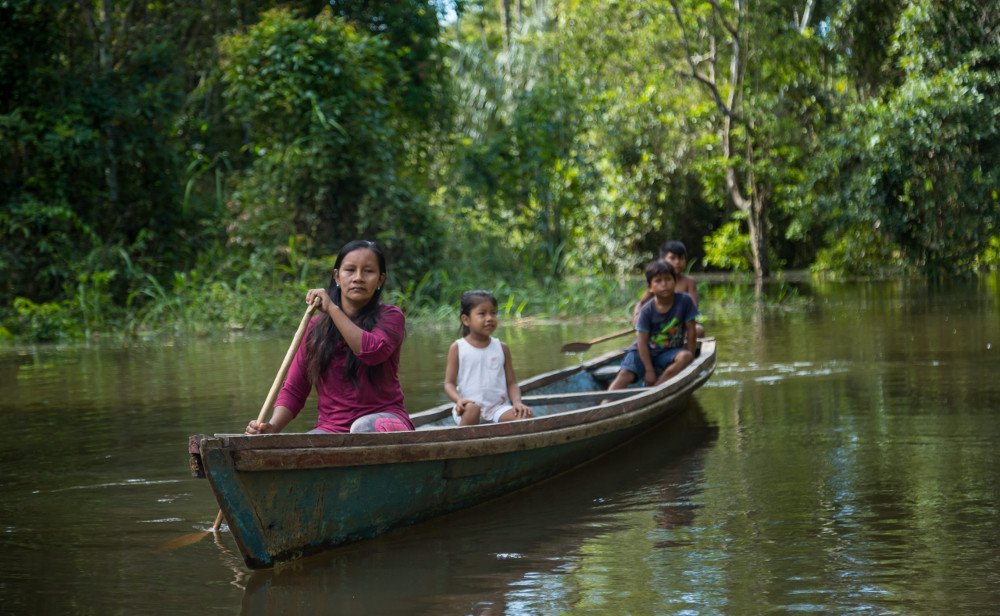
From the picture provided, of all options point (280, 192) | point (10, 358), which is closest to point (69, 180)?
point (280, 192)

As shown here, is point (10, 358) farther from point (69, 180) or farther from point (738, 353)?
point (738, 353)

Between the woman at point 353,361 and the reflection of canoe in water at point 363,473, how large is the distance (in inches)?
11.0

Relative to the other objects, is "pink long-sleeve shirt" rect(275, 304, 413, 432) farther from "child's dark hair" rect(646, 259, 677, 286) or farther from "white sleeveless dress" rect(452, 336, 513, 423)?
"child's dark hair" rect(646, 259, 677, 286)

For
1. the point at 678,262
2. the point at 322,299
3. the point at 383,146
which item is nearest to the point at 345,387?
the point at 322,299

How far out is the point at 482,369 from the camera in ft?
19.5

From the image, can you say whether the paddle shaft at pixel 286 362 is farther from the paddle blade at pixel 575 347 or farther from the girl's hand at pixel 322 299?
the paddle blade at pixel 575 347

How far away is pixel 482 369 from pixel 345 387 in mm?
1228

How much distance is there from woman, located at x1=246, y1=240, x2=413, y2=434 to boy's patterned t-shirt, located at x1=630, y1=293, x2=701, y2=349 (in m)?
3.45

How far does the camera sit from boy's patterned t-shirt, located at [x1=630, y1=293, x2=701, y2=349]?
26.4 feet

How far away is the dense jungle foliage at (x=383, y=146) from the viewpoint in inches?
618

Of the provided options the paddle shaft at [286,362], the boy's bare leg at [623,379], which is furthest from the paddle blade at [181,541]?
the boy's bare leg at [623,379]

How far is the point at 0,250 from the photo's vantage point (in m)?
15.4

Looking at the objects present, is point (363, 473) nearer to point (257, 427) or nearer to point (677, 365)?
point (257, 427)

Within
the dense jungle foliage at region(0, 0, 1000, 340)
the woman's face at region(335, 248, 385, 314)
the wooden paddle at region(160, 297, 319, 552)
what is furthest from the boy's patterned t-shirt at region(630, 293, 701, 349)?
the dense jungle foliage at region(0, 0, 1000, 340)
